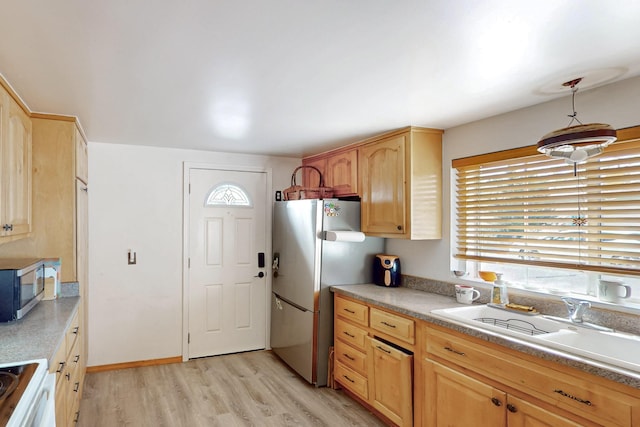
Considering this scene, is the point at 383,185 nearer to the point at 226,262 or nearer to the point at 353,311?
the point at 353,311

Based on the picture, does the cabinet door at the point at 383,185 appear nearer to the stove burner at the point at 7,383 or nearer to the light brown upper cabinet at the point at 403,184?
the light brown upper cabinet at the point at 403,184

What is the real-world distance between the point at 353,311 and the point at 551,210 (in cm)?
157

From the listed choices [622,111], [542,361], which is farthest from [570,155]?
[542,361]

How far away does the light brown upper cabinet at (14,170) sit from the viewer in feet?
6.54

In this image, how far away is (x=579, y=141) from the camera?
1720mm

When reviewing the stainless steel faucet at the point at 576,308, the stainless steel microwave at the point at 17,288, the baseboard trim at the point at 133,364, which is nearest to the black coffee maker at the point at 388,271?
the stainless steel faucet at the point at 576,308

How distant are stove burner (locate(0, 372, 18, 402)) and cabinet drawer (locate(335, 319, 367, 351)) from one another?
2.13m

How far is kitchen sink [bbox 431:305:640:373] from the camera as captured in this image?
1674 millimetres

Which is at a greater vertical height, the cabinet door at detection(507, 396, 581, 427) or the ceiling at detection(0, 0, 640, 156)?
the ceiling at detection(0, 0, 640, 156)

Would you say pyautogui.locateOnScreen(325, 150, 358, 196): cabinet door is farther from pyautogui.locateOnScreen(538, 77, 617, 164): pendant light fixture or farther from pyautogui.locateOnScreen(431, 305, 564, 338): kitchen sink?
pyautogui.locateOnScreen(538, 77, 617, 164): pendant light fixture

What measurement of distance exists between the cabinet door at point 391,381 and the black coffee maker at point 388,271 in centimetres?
62

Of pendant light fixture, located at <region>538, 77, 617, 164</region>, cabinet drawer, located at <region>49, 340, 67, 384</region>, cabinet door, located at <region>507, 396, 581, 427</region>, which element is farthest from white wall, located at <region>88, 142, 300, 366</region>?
pendant light fixture, located at <region>538, 77, 617, 164</region>

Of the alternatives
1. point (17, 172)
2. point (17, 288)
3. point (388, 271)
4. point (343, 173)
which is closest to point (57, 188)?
point (17, 172)

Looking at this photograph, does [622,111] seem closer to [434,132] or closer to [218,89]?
[434,132]
